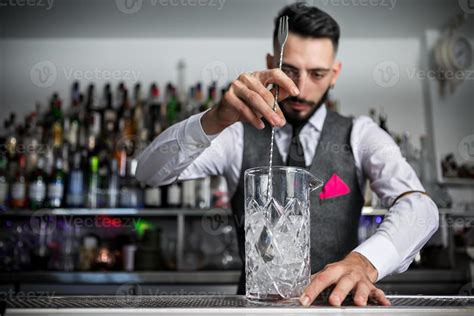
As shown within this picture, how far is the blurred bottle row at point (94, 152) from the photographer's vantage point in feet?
8.87

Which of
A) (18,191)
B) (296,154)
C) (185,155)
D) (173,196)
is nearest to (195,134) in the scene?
(185,155)

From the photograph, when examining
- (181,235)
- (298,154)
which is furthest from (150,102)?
(298,154)

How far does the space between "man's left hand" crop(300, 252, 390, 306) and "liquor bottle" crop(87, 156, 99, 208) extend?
2.15 meters

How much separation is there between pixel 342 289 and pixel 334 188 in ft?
2.41

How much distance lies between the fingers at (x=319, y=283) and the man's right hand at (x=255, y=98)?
233 mm

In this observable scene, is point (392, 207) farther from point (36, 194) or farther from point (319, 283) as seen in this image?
point (36, 194)

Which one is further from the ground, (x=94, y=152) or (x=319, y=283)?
(x=94, y=152)

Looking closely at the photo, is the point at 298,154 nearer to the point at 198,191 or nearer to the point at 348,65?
the point at 198,191

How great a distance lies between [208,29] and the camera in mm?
3129

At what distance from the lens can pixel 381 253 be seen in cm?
96

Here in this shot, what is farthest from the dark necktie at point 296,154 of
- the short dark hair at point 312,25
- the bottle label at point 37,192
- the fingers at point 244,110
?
the bottle label at point 37,192

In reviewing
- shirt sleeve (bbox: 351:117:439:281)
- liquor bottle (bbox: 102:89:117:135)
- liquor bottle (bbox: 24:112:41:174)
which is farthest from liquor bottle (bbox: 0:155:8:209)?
shirt sleeve (bbox: 351:117:439:281)

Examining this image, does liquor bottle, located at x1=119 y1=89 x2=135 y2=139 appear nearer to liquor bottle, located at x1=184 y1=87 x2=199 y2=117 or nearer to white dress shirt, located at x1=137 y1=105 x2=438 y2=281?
liquor bottle, located at x1=184 y1=87 x2=199 y2=117

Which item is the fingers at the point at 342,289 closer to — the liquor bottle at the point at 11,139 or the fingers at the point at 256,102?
the fingers at the point at 256,102
